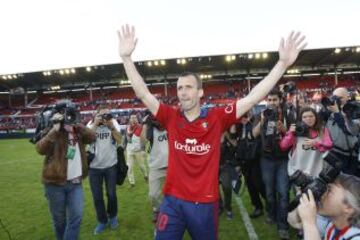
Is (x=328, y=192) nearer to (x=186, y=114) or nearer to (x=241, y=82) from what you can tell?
(x=186, y=114)

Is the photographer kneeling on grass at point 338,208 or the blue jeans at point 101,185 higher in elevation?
the photographer kneeling on grass at point 338,208

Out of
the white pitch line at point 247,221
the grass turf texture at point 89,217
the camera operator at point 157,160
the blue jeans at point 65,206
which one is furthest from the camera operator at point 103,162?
the white pitch line at point 247,221

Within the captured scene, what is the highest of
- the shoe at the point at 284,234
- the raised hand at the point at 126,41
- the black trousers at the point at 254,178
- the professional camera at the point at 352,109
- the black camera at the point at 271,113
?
the raised hand at the point at 126,41

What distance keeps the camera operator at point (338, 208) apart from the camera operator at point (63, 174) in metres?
3.36

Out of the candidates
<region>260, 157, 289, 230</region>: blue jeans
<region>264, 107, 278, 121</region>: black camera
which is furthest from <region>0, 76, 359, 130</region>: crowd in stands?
<region>264, 107, 278, 121</region>: black camera

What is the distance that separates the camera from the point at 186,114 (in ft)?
11.6

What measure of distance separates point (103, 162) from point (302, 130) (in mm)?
3360

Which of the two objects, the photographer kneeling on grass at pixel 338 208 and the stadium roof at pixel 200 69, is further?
the stadium roof at pixel 200 69

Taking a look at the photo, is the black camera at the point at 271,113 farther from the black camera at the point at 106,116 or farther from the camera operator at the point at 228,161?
the black camera at the point at 106,116

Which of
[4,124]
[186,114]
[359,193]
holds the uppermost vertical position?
[186,114]

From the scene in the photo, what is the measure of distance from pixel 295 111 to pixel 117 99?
45943mm

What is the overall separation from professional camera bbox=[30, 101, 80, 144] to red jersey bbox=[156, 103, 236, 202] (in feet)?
5.91

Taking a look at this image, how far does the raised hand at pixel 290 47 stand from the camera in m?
3.23

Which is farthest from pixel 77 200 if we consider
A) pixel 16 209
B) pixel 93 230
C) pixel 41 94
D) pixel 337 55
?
pixel 41 94
